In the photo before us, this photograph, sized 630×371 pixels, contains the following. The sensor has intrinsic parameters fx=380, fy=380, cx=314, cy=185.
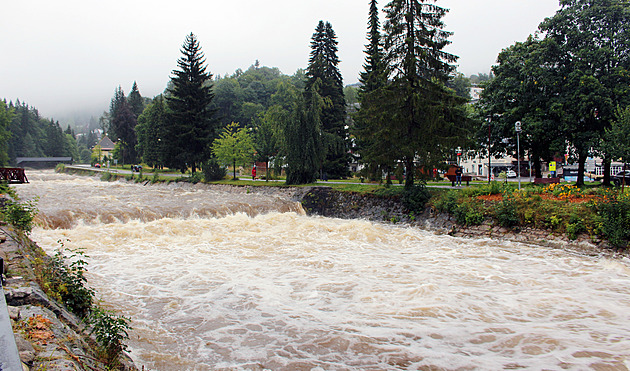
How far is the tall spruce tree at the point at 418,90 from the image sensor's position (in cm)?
2055

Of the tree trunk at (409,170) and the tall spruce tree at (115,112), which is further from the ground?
the tall spruce tree at (115,112)

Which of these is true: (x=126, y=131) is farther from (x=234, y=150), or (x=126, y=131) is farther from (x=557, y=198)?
(x=557, y=198)

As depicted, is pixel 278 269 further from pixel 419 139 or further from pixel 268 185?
pixel 268 185

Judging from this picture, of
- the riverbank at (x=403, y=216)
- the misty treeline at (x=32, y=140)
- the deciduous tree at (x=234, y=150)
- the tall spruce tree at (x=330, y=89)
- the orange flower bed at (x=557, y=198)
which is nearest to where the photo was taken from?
the riverbank at (x=403, y=216)

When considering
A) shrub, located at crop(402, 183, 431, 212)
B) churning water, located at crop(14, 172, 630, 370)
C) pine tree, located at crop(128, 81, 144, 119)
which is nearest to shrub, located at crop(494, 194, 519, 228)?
churning water, located at crop(14, 172, 630, 370)

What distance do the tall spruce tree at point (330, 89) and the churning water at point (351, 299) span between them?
814 inches

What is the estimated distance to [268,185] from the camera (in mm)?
29922

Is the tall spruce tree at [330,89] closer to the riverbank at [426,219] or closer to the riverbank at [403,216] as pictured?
the riverbank at [403,216]

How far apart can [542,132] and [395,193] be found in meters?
9.81

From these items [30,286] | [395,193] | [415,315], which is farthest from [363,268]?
[395,193]

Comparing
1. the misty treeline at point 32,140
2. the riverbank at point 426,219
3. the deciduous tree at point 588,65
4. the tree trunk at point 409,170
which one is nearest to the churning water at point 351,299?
the riverbank at point 426,219

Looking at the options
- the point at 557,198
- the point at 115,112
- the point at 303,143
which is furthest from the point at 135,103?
the point at 557,198

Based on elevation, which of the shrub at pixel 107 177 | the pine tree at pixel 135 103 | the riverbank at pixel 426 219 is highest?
the pine tree at pixel 135 103

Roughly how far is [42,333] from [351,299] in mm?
6441
